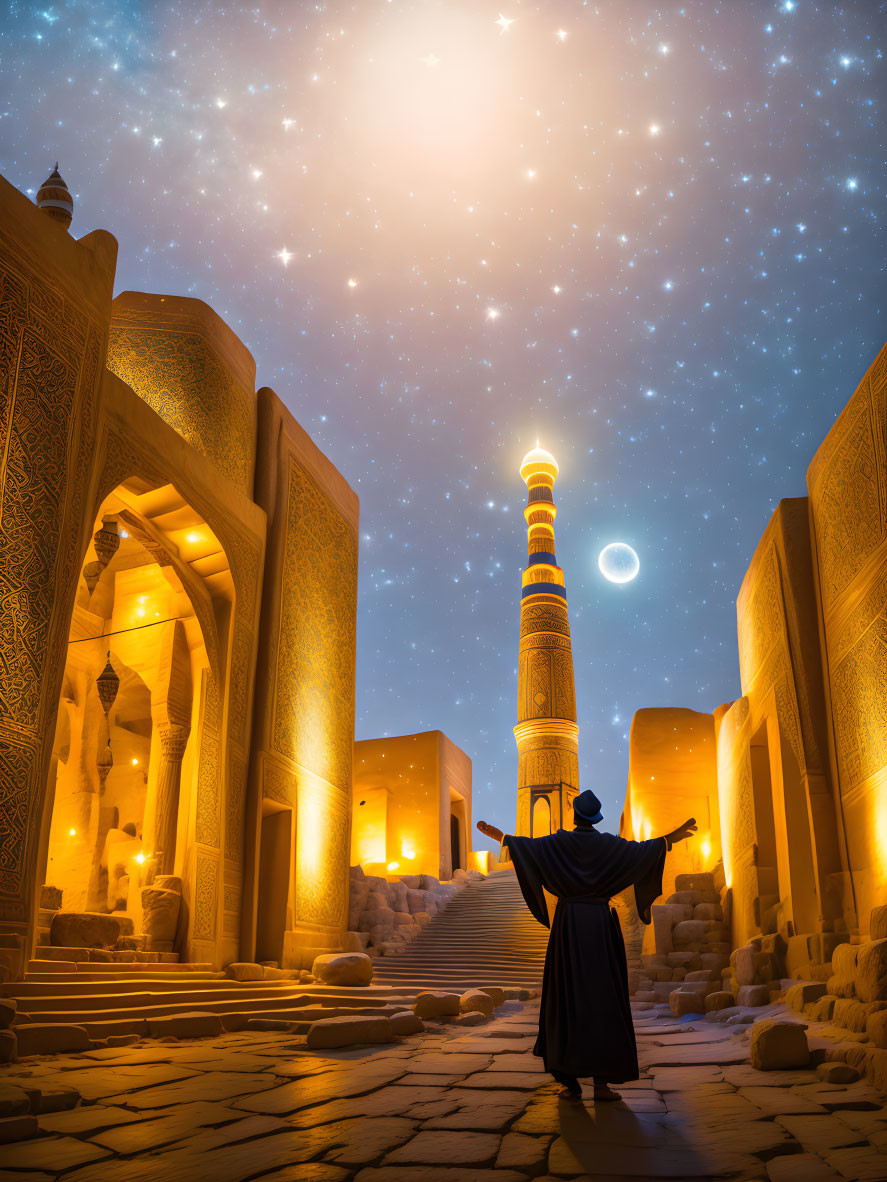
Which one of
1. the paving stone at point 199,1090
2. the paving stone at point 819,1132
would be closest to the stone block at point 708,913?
the paving stone at point 199,1090

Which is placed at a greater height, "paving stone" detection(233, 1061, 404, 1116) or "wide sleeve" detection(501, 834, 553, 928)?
"wide sleeve" detection(501, 834, 553, 928)

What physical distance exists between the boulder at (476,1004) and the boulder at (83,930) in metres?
3.74

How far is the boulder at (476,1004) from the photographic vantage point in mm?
9258

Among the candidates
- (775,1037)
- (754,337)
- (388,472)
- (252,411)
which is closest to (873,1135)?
(775,1037)

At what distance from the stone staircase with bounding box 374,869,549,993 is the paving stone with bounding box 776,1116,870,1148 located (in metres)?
8.29

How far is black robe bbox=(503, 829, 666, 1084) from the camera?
4344mm

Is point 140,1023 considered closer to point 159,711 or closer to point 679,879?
point 159,711

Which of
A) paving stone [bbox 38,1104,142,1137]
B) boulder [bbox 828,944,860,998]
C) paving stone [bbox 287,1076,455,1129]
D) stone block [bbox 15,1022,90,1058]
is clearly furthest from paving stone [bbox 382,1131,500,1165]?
boulder [bbox 828,944,860,998]

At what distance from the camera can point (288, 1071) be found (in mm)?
5234

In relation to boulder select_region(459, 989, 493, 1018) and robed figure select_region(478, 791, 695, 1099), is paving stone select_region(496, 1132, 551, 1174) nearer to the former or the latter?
robed figure select_region(478, 791, 695, 1099)

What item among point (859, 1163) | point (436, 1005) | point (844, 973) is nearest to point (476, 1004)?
point (436, 1005)

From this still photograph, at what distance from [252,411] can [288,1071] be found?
988cm

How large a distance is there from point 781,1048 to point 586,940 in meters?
1.43

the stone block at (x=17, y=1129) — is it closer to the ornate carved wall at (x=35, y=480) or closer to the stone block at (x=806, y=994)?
the ornate carved wall at (x=35, y=480)
